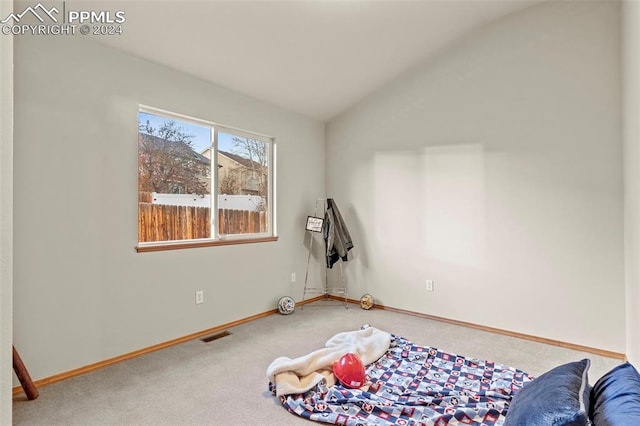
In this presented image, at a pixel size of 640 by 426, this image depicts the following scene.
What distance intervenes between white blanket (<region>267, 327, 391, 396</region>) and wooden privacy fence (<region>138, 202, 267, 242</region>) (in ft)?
5.11

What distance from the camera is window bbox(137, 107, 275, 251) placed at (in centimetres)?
302

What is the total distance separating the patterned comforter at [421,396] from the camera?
192 centimetres

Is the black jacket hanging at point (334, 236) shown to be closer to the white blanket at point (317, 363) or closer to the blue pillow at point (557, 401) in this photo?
the white blanket at point (317, 363)

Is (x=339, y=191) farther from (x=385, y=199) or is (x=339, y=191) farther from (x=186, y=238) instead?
(x=186, y=238)

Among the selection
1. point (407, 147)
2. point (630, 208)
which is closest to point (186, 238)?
point (407, 147)

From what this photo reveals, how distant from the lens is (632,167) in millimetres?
2336

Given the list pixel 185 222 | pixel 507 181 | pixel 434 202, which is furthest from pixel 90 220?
pixel 507 181

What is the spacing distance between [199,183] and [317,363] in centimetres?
204

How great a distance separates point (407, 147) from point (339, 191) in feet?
3.53

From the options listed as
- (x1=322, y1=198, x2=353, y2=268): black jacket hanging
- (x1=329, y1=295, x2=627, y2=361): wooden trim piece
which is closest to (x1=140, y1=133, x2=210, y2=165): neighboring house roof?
(x1=322, y1=198, x2=353, y2=268): black jacket hanging

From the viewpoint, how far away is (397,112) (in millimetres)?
4148

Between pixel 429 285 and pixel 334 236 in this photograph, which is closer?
pixel 429 285
